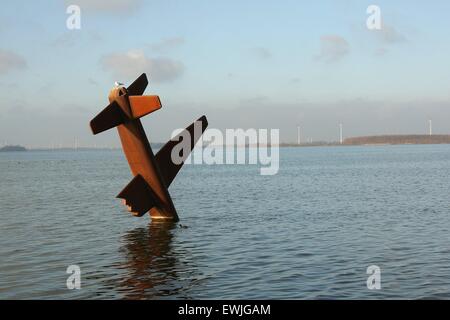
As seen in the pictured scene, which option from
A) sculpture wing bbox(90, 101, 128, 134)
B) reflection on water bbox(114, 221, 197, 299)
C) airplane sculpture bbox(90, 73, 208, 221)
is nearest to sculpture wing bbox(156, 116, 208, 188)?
airplane sculpture bbox(90, 73, 208, 221)

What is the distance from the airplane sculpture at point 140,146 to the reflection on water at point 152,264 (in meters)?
1.47

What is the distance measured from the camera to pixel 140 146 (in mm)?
27594

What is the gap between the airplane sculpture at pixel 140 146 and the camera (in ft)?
85.1

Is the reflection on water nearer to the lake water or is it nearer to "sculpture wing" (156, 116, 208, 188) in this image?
the lake water

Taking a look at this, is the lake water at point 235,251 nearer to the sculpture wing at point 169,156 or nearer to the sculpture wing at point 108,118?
the sculpture wing at point 169,156

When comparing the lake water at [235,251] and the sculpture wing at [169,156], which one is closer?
the lake water at [235,251]

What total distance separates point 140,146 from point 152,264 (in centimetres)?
773

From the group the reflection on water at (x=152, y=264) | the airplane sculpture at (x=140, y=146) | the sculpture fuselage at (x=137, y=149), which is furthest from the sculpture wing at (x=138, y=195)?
the reflection on water at (x=152, y=264)

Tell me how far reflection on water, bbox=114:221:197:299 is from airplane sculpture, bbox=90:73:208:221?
58.0 inches

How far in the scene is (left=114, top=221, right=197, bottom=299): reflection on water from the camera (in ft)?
58.1
